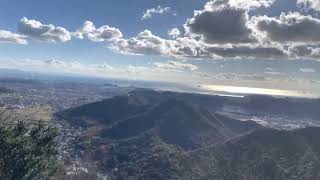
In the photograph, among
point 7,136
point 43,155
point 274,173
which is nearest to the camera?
point 7,136

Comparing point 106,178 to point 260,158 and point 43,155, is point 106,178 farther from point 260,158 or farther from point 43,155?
point 43,155

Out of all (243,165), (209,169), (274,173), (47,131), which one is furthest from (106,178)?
(47,131)

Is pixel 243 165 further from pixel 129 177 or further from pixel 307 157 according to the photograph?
pixel 129 177

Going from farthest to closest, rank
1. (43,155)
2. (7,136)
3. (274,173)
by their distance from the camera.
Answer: (274,173) → (43,155) → (7,136)

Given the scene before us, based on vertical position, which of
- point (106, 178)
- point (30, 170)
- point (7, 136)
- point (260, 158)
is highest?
point (7, 136)

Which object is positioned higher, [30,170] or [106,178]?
[30,170]

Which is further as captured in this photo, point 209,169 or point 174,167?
point 174,167
